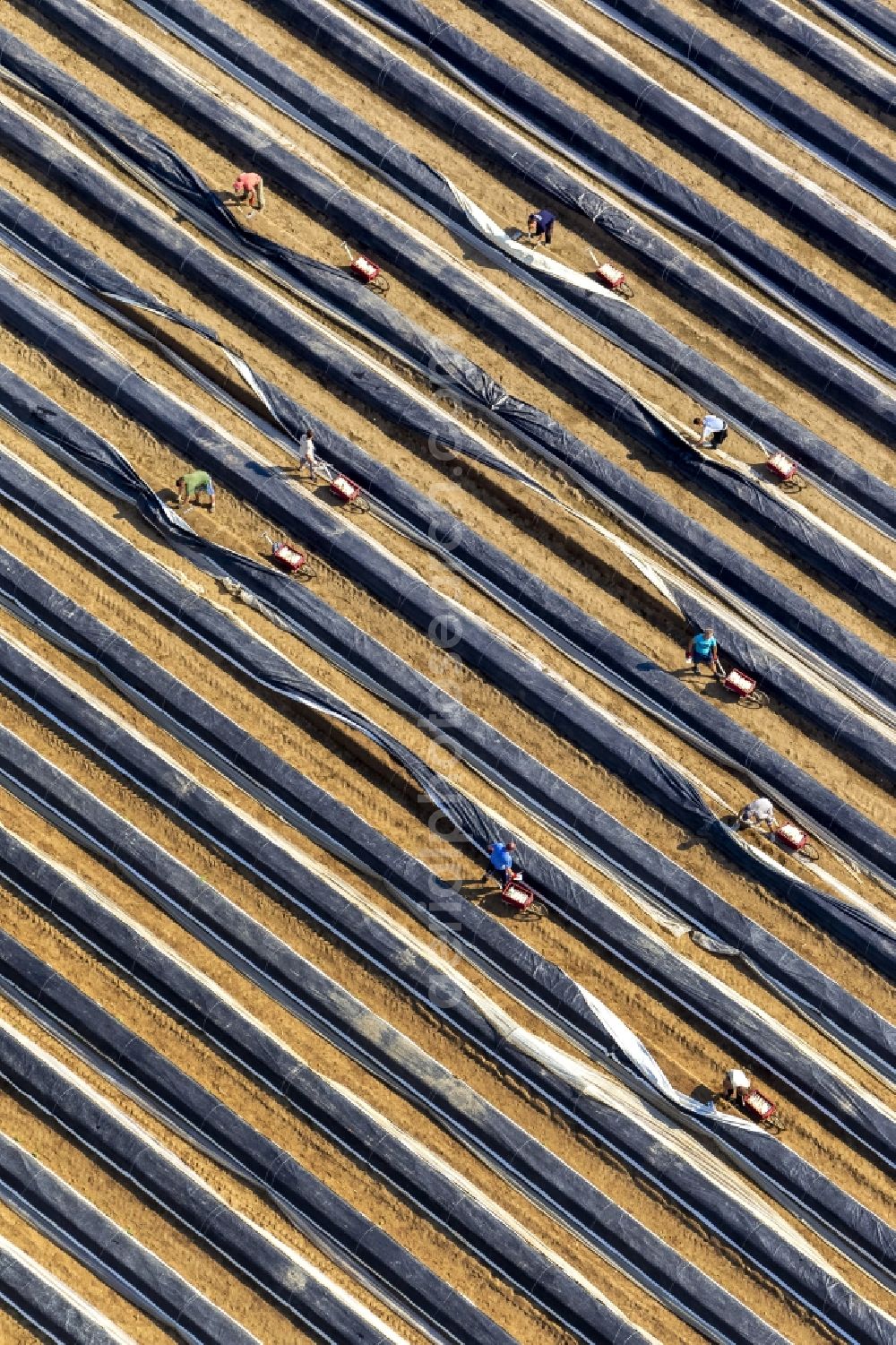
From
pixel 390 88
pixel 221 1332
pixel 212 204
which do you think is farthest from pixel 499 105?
pixel 221 1332

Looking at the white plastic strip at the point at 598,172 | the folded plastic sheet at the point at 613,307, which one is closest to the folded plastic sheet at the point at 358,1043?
the folded plastic sheet at the point at 613,307

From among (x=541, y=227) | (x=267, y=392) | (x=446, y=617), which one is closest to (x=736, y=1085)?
(x=446, y=617)

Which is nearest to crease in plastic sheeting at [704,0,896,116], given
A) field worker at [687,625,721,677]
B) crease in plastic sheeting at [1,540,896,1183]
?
field worker at [687,625,721,677]

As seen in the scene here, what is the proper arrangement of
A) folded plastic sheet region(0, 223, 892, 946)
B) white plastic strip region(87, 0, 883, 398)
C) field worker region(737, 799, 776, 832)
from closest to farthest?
field worker region(737, 799, 776, 832)
folded plastic sheet region(0, 223, 892, 946)
white plastic strip region(87, 0, 883, 398)

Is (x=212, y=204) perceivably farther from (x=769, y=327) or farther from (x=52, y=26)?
(x=769, y=327)

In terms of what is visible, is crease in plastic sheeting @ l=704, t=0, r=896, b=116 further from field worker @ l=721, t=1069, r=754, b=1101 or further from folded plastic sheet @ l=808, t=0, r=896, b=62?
field worker @ l=721, t=1069, r=754, b=1101

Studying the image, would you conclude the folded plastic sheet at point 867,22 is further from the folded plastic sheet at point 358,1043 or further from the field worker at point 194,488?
the folded plastic sheet at point 358,1043
